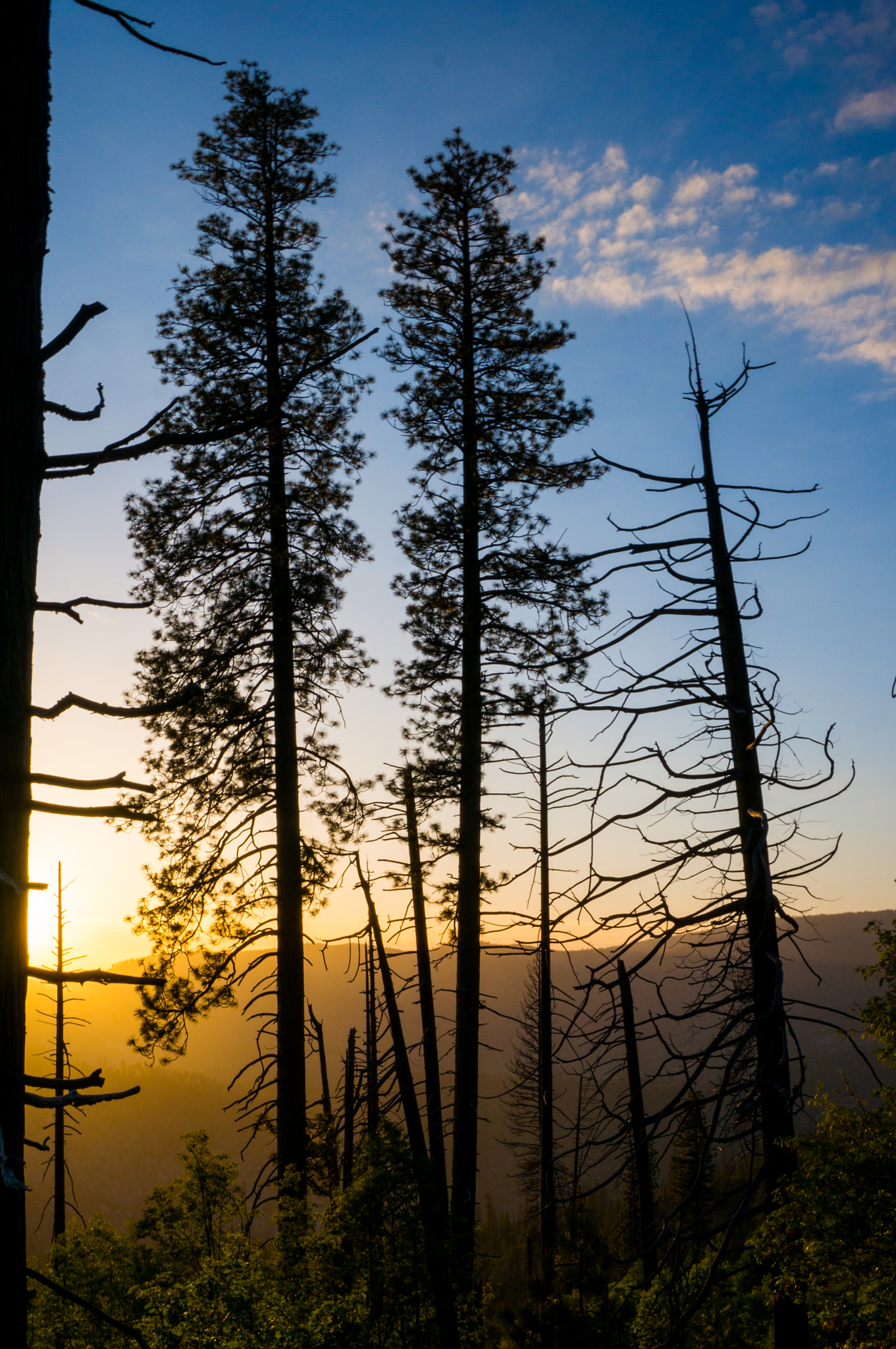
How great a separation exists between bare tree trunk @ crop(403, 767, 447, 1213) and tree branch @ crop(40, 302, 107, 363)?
35.5 feet

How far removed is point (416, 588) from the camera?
13.5 m

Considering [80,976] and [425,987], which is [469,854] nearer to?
[425,987]

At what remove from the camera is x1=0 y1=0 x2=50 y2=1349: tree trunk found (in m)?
2.64

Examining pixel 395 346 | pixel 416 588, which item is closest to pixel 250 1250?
pixel 416 588

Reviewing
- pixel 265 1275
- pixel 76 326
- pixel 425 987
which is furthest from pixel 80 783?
pixel 425 987

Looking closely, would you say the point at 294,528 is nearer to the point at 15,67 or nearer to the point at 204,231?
the point at 204,231

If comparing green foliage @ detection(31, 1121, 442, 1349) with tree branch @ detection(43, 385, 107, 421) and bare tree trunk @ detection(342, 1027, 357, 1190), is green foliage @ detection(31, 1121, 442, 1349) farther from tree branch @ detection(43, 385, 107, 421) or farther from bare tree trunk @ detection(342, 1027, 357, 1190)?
tree branch @ detection(43, 385, 107, 421)

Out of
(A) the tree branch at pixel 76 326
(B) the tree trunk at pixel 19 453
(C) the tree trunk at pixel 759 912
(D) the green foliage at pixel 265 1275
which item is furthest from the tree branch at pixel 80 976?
(D) the green foliage at pixel 265 1275

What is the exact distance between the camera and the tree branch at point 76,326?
106 inches

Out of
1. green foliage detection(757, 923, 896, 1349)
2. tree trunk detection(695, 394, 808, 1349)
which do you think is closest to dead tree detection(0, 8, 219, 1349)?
tree trunk detection(695, 394, 808, 1349)

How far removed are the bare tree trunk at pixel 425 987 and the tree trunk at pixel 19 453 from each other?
34.6 feet

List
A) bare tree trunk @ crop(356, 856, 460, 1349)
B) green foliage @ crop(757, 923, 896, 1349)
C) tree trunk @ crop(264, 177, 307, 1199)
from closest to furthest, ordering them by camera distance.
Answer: green foliage @ crop(757, 923, 896, 1349)
bare tree trunk @ crop(356, 856, 460, 1349)
tree trunk @ crop(264, 177, 307, 1199)

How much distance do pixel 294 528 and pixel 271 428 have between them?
145 cm

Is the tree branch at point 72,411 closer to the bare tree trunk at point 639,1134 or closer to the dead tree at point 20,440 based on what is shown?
the dead tree at point 20,440
